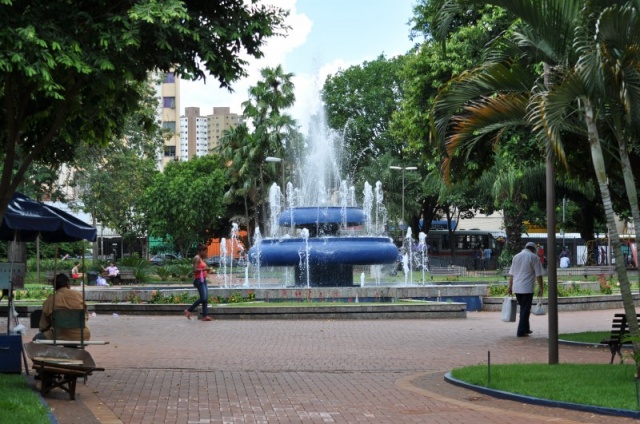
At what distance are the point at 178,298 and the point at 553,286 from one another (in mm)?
13349

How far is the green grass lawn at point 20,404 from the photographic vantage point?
864 cm

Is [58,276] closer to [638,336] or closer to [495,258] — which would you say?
[638,336]

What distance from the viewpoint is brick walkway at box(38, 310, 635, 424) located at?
1010cm

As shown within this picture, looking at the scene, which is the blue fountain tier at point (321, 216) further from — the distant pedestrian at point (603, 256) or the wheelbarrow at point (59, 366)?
the distant pedestrian at point (603, 256)

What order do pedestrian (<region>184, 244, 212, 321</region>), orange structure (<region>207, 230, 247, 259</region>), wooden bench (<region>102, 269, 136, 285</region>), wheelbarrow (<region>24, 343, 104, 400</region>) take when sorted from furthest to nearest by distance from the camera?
orange structure (<region>207, 230, 247, 259</region>) < wooden bench (<region>102, 269, 136, 285</region>) < pedestrian (<region>184, 244, 212, 321</region>) < wheelbarrow (<region>24, 343, 104, 400</region>)

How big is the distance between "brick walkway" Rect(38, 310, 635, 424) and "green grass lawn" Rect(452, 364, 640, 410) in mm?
273

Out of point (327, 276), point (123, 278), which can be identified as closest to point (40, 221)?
point (327, 276)

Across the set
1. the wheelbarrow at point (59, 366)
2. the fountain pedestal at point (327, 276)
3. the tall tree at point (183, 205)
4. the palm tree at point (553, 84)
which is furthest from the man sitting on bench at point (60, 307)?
the tall tree at point (183, 205)

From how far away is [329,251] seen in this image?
26.9 meters

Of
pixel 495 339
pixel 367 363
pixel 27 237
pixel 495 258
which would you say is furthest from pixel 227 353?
pixel 495 258

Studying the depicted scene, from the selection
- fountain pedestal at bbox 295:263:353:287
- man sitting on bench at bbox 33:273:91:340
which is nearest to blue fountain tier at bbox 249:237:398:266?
fountain pedestal at bbox 295:263:353:287

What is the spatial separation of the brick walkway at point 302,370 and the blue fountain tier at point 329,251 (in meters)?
5.09

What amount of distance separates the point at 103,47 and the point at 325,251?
1653 cm

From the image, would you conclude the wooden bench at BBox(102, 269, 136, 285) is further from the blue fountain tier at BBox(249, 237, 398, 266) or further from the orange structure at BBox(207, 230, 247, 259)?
the blue fountain tier at BBox(249, 237, 398, 266)
